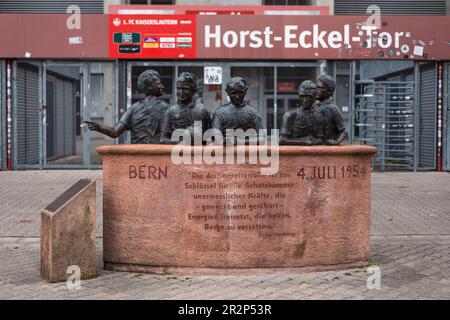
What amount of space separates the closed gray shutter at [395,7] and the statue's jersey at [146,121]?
15.1 m

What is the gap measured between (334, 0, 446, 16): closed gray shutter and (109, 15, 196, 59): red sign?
583 centimetres

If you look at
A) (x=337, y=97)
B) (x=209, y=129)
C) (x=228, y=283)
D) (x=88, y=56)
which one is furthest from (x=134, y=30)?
(x=228, y=283)

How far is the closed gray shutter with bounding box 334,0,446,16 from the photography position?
72.5ft

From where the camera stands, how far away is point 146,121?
325 inches

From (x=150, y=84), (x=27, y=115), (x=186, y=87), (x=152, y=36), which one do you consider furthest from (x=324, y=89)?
(x=27, y=115)

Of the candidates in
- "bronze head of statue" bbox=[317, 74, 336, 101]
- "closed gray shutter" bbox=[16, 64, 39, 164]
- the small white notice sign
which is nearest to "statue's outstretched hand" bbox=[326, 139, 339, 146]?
"bronze head of statue" bbox=[317, 74, 336, 101]

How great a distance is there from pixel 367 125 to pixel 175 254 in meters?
13.2

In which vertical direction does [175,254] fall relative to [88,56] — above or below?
below

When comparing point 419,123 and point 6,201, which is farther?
point 419,123

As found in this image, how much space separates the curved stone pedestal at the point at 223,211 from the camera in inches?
279

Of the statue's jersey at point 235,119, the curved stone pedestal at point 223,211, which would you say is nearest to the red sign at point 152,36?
the statue's jersey at point 235,119

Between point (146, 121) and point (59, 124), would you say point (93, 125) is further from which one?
point (59, 124)

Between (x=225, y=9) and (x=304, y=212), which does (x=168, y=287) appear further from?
(x=225, y=9)

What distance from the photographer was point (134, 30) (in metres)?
18.6
